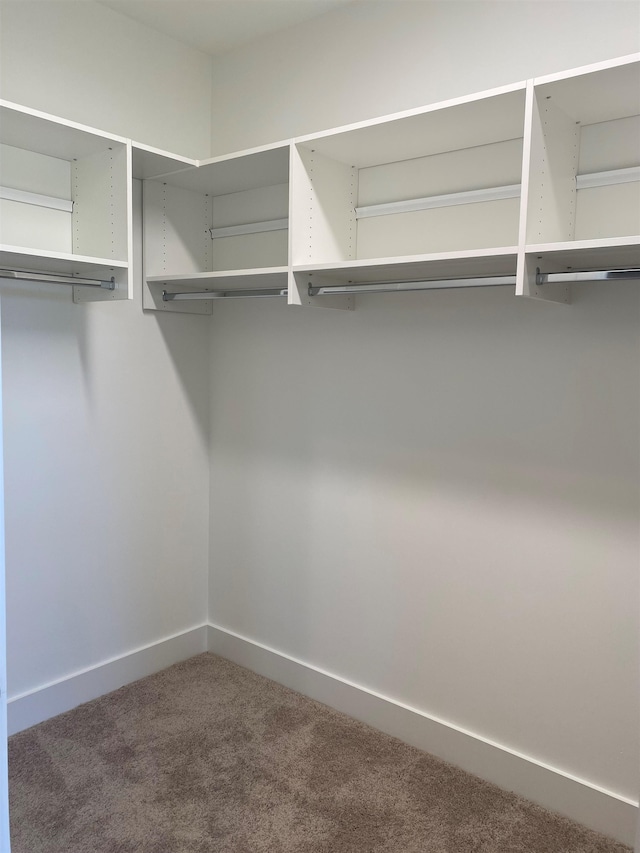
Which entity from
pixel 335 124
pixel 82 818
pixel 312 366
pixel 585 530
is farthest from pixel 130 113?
pixel 82 818

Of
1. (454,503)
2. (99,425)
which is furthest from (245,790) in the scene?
(99,425)

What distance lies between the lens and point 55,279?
2311 millimetres

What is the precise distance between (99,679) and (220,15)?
269 centimetres

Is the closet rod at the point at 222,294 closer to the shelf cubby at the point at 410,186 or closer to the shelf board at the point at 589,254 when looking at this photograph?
the shelf cubby at the point at 410,186

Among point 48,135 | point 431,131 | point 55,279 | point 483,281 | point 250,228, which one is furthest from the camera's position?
point 250,228

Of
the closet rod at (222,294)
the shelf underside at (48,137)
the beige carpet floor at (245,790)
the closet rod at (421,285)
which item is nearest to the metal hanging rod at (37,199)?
the shelf underside at (48,137)

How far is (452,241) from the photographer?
2311mm

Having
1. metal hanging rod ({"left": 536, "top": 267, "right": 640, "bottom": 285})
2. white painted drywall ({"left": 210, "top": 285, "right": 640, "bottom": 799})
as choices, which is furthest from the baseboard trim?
metal hanging rod ({"left": 536, "top": 267, "right": 640, "bottom": 285})

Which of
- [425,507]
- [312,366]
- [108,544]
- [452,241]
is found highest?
[452,241]

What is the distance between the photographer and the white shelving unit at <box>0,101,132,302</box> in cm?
226

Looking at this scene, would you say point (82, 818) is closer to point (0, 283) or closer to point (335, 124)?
point (0, 283)

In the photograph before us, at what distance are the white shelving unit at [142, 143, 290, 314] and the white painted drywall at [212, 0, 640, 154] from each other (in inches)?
9.3

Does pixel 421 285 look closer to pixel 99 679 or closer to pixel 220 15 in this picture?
pixel 220 15

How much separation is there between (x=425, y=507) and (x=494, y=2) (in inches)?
66.1
